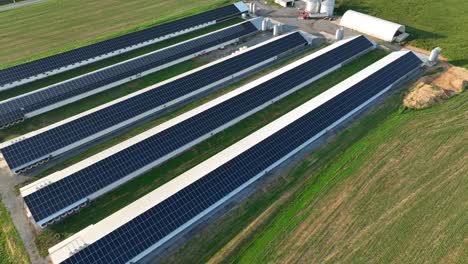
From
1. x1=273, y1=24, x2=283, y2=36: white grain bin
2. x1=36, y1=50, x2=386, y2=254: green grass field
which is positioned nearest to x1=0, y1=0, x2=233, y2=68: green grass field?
x1=273, y1=24, x2=283, y2=36: white grain bin

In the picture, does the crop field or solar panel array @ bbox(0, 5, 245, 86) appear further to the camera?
solar panel array @ bbox(0, 5, 245, 86)

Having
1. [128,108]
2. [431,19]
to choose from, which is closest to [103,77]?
[128,108]

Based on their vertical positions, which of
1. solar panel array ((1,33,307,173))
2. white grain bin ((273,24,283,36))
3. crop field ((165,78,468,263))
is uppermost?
white grain bin ((273,24,283,36))

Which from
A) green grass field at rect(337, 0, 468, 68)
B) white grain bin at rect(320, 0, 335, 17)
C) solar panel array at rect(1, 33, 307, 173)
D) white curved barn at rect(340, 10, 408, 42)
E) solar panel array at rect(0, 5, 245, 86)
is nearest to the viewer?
solar panel array at rect(1, 33, 307, 173)

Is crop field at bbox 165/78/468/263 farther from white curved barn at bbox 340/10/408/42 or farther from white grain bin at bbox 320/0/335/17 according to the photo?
white grain bin at bbox 320/0/335/17

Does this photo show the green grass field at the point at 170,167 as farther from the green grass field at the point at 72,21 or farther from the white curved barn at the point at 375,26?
the green grass field at the point at 72,21

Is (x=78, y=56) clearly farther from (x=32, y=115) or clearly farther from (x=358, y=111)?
(x=358, y=111)
